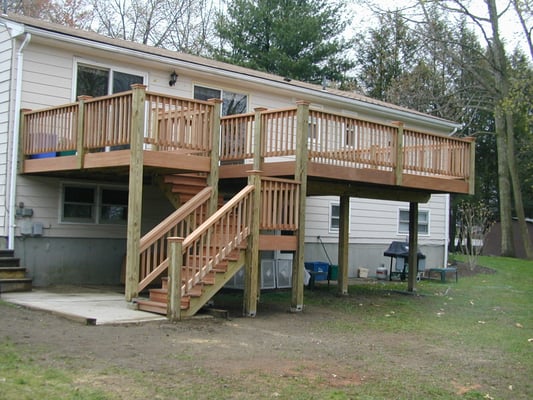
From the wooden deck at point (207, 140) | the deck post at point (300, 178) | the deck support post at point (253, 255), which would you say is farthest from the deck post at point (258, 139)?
the deck support post at point (253, 255)

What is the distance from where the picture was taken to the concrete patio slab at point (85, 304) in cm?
985

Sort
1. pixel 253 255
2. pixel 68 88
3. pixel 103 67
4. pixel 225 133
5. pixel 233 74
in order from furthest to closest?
1. pixel 233 74
2. pixel 103 67
3. pixel 68 88
4. pixel 225 133
5. pixel 253 255

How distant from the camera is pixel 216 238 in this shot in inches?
437

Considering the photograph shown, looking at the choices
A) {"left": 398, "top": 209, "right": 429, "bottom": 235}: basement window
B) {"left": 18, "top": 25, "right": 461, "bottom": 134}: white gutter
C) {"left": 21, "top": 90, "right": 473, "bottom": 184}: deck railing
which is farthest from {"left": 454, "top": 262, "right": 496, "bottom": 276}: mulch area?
{"left": 21, "top": 90, "right": 473, "bottom": 184}: deck railing

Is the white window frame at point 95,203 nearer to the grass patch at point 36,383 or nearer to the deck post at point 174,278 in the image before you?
the deck post at point 174,278

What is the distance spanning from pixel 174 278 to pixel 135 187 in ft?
6.63

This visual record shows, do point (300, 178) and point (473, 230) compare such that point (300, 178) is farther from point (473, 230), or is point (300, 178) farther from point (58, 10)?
point (58, 10)

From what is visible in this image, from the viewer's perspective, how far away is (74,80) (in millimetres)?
14359

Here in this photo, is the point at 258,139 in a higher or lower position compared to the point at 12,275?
higher

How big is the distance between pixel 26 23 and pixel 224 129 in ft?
14.6

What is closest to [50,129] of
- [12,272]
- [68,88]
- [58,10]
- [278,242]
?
[68,88]

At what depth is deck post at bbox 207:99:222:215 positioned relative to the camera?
1269 centimetres

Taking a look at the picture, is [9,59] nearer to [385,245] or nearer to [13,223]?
[13,223]

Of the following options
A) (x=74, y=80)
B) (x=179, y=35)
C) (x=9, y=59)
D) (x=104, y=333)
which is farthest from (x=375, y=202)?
(x=179, y=35)
